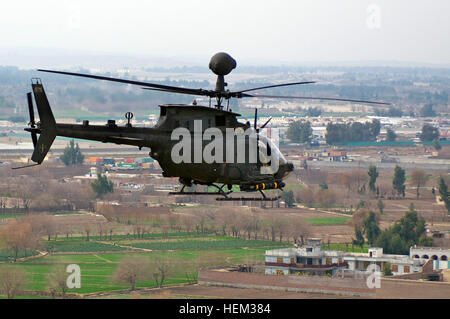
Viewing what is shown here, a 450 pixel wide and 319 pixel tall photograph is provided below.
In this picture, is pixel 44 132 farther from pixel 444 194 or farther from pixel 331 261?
pixel 444 194

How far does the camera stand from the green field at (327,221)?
289 feet

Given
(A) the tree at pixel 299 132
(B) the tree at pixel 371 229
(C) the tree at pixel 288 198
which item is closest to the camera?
(B) the tree at pixel 371 229

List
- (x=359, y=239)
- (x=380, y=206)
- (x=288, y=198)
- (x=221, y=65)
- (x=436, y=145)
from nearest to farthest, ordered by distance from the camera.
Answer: (x=221, y=65), (x=359, y=239), (x=288, y=198), (x=380, y=206), (x=436, y=145)

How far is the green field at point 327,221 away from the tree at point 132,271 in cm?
2086

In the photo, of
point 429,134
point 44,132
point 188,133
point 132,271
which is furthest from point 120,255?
point 429,134

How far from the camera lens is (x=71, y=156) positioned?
113 metres

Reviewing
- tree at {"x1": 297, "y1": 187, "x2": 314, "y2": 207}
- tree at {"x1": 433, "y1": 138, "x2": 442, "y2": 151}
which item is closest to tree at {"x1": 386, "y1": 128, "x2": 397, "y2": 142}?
tree at {"x1": 433, "y1": 138, "x2": 442, "y2": 151}

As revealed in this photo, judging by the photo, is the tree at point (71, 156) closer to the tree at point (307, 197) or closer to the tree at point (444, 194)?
A: the tree at point (307, 197)

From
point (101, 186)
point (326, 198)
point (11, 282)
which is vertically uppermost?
point (101, 186)

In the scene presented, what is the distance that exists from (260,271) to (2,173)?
3360 cm

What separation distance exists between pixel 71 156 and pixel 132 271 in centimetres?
4549

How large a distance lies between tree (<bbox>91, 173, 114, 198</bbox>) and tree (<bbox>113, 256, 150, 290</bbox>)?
24.9 metres

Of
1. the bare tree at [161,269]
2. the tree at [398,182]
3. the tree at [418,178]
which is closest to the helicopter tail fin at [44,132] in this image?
the bare tree at [161,269]
